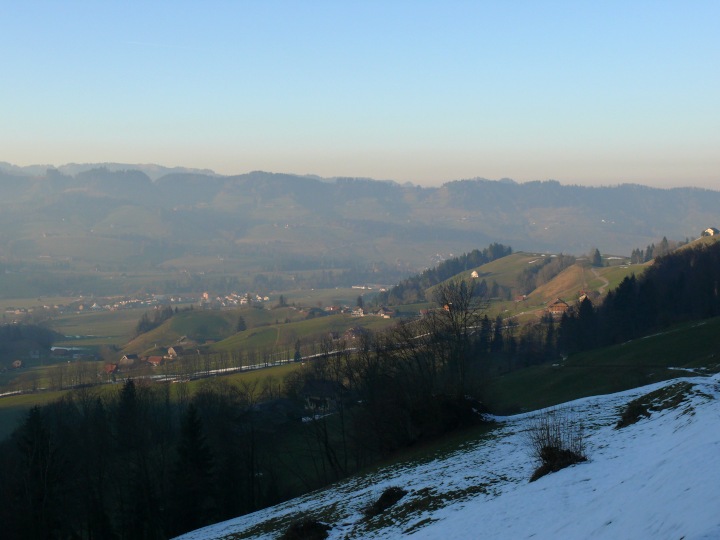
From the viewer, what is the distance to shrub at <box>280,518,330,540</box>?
2166cm

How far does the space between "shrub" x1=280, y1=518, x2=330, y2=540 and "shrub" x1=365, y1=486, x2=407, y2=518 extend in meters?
1.43

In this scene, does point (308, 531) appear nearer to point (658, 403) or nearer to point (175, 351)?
point (658, 403)

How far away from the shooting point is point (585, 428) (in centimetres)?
2555

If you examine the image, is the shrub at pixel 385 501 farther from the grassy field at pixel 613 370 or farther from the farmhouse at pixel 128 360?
the farmhouse at pixel 128 360

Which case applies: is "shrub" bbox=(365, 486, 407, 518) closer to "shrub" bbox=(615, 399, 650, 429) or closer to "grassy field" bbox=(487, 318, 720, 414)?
"shrub" bbox=(615, 399, 650, 429)

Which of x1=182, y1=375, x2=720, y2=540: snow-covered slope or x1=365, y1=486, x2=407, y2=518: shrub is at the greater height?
x1=182, y1=375, x2=720, y2=540: snow-covered slope

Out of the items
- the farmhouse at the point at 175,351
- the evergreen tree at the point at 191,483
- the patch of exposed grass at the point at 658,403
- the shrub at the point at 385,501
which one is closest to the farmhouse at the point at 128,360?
the farmhouse at the point at 175,351

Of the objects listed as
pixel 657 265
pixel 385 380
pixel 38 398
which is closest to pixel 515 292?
pixel 657 265

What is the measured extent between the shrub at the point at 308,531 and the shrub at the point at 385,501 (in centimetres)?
143

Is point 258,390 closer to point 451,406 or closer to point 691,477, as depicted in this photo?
point 451,406

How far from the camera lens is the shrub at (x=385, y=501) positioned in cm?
2230

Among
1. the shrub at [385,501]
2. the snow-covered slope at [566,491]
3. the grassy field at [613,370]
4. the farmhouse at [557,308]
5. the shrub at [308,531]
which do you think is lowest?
the farmhouse at [557,308]

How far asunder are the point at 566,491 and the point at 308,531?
27.3ft

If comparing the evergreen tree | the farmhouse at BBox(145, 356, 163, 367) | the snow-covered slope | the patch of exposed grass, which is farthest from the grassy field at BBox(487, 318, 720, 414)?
the farmhouse at BBox(145, 356, 163, 367)
